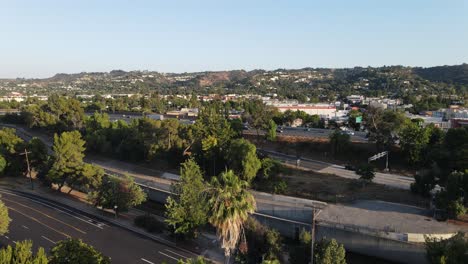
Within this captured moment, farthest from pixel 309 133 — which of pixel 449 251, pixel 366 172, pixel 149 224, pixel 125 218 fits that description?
pixel 449 251

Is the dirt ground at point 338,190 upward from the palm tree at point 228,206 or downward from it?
downward

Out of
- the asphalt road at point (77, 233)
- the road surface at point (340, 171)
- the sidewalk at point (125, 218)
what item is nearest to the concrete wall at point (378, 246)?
the sidewalk at point (125, 218)

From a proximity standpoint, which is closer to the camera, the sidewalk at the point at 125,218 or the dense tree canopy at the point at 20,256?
the dense tree canopy at the point at 20,256

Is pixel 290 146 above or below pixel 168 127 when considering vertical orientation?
below

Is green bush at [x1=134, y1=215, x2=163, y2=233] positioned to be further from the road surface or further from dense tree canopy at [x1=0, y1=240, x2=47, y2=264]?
the road surface

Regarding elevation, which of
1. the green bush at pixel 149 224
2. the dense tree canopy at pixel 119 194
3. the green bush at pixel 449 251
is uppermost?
the green bush at pixel 449 251

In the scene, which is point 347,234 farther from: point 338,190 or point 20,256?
point 20,256

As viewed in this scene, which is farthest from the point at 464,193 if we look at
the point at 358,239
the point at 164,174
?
the point at 164,174

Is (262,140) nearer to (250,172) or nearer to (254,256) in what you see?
(250,172)

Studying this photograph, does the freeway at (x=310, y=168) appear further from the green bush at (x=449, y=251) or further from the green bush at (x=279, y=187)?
the green bush at (x=449, y=251)
